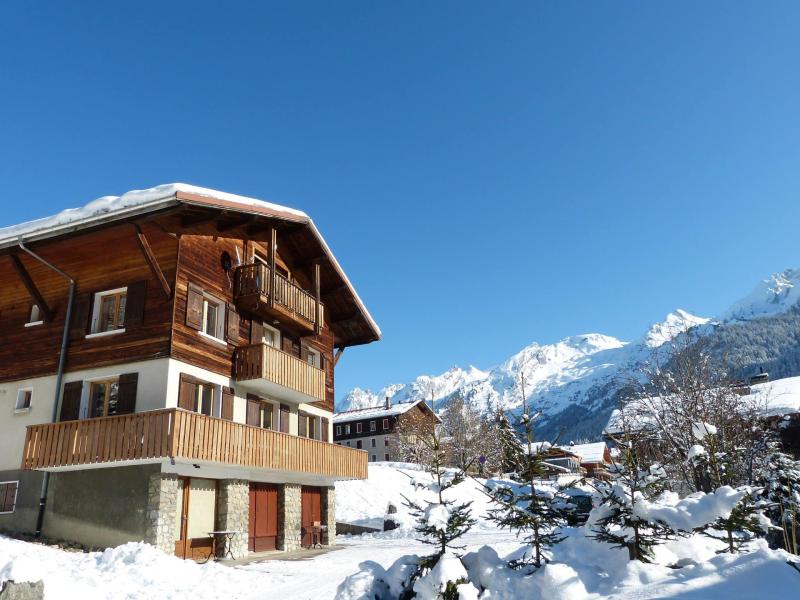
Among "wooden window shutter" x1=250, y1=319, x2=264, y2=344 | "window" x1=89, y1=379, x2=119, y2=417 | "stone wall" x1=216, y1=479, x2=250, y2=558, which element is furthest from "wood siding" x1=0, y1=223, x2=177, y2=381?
"stone wall" x1=216, y1=479, x2=250, y2=558

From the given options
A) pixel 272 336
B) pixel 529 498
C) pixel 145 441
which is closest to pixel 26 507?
pixel 145 441

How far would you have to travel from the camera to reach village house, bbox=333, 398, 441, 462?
7612 centimetres

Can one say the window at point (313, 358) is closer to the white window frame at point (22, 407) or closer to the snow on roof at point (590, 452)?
the white window frame at point (22, 407)

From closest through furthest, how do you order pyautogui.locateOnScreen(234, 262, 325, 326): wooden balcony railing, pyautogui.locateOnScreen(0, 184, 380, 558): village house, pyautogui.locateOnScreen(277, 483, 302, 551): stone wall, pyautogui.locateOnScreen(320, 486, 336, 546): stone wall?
pyautogui.locateOnScreen(0, 184, 380, 558): village house, pyautogui.locateOnScreen(234, 262, 325, 326): wooden balcony railing, pyautogui.locateOnScreen(277, 483, 302, 551): stone wall, pyautogui.locateOnScreen(320, 486, 336, 546): stone wall

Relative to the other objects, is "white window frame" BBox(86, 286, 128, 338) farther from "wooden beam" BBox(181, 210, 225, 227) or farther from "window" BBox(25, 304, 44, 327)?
"wooden beam" BBox(181, 210, 225, 227)

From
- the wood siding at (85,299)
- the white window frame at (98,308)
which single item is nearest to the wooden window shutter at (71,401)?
the wood siding at (85,299)

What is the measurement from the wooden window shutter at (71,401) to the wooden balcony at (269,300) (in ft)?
17.7

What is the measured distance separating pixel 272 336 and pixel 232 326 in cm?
302

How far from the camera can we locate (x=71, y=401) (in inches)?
706

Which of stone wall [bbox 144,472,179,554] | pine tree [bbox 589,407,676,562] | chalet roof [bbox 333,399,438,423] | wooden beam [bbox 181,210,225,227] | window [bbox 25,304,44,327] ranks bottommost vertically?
pine tree [bbox 589,407,676,562]

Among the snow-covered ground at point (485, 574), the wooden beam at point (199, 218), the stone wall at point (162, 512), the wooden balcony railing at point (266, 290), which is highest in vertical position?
the wooden beam at point (199, 218)

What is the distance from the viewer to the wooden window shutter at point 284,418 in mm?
22531

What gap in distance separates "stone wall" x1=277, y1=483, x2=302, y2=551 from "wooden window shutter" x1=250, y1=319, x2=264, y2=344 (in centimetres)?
551

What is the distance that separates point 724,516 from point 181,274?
14.9 meters
